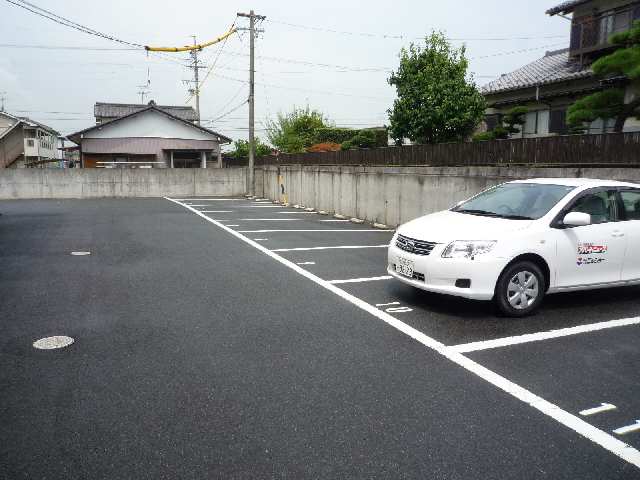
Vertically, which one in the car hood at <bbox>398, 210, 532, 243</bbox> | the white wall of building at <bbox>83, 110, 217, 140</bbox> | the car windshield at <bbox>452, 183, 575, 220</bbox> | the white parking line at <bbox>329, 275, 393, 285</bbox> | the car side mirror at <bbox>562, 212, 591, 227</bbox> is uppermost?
the white wall of building at <bbox>83, 110, 217, 140</bbox>

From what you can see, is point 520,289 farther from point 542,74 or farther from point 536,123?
point 542,74

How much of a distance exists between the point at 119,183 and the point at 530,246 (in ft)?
78.1

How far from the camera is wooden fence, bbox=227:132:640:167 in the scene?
813 cm

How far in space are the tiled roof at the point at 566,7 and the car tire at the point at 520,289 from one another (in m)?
17.3

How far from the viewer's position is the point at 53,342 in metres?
4.52

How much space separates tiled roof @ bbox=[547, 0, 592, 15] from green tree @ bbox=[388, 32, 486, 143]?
365 cm

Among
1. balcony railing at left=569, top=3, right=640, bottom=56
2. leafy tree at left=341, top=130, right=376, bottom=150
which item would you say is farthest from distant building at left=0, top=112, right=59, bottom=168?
balcony railing at left=569, top=3, right=640, bottom=56

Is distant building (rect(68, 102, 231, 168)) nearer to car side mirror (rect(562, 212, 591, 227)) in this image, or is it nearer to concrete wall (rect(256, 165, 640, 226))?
concrete wall (rect(256, 165, 640, 226))

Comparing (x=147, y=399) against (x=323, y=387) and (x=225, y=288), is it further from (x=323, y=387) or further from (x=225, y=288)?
(x=225, y=288)

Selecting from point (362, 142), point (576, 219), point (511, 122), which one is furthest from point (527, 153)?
point (362, 142)

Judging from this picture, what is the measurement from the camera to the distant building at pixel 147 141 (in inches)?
1261

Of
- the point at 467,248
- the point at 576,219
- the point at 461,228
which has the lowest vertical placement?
the point at 467,248

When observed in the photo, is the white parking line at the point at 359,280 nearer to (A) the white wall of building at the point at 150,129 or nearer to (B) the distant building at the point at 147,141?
(B) the distant building at the point at 147,141

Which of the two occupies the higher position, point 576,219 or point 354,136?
point 354,136
